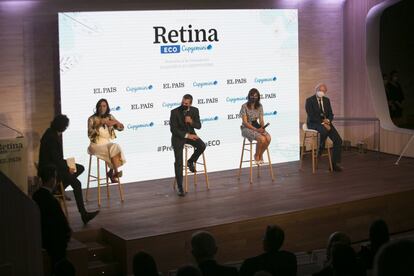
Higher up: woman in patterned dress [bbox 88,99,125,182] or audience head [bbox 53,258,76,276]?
woman in patterned dress [bbox 88,99,125,182]

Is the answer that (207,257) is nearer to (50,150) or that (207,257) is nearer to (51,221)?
(51,221)

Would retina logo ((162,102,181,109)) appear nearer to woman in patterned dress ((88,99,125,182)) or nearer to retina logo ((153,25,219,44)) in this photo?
retina logo ((153,25,219,44))

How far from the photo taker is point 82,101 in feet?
26.5

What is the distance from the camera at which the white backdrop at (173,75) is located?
8094 mm

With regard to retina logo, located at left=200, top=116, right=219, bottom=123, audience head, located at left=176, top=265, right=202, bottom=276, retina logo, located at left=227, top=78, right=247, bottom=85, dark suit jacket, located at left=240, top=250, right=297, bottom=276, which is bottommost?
dark suit jacket, located at left=240, top=250, right=297, bottom=276

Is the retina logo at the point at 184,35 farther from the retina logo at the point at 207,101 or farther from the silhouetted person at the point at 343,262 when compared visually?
the silhouetted person at the point at 343,262

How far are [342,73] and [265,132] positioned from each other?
2.68m

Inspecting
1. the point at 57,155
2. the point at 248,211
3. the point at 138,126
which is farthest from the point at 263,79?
the point at 57,155

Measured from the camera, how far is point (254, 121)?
340 inches

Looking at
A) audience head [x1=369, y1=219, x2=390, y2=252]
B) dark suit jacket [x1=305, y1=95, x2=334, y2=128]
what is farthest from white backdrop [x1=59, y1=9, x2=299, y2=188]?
audience head [x1=369, y1=219, x2=390, y2=252]

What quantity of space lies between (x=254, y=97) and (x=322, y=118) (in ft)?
3.50

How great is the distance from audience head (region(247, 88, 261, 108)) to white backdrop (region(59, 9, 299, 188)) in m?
0.60

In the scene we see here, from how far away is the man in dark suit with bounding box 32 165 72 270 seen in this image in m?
5.11

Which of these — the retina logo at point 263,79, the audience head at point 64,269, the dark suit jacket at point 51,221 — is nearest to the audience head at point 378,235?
the audience head at point 64,269
